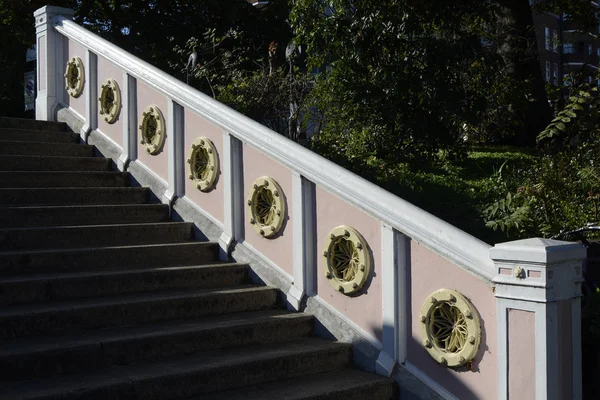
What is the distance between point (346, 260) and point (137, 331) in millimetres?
1540

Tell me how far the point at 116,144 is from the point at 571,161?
556cm

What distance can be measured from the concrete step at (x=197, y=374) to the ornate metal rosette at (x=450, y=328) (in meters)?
0.73

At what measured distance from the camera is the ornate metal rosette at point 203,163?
6.80m

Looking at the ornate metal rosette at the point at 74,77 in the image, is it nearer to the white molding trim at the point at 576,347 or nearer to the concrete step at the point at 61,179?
the concrete step at the point at 61,179

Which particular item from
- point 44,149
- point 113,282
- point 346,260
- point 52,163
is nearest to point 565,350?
point 346,260

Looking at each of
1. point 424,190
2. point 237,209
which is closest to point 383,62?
point 424,190

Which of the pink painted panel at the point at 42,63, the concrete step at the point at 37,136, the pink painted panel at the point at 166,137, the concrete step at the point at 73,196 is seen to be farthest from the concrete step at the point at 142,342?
the pink painted panel at the point at 42,63

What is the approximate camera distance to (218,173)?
22.3ft

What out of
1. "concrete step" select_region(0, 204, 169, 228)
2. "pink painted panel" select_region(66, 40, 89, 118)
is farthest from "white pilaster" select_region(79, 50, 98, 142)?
"concrete step" select_region(0, 204, 169, 228)

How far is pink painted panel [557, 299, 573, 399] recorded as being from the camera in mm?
4215

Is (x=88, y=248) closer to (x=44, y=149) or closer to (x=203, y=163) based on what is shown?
(x=203, y=163)

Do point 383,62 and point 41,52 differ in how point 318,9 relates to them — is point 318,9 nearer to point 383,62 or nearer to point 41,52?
point 383,62

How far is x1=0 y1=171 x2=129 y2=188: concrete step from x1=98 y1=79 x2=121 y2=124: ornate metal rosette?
0.79 metres

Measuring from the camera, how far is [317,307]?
18.8 ft
